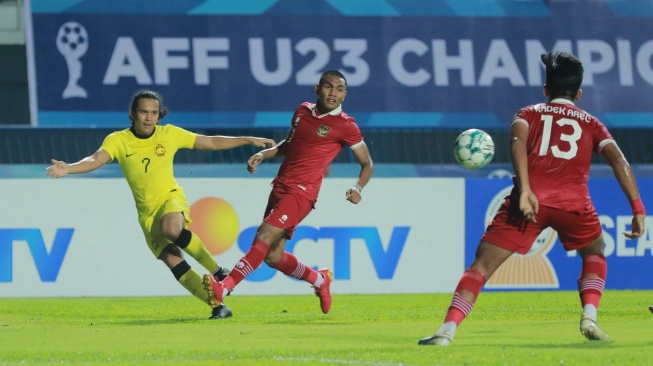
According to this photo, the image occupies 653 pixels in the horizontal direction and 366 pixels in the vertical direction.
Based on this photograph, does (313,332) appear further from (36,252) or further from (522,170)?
(36,252)

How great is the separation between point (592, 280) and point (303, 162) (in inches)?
134

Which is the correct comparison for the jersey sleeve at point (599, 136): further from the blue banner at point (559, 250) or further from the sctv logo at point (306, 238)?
the blue banner at point (559, 250)

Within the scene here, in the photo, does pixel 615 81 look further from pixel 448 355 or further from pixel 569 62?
pixel 448 355

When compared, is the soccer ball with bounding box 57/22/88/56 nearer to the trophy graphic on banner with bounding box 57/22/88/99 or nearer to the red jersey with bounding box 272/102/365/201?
the trophy graphic on banner with bounding box 57/22/88/99

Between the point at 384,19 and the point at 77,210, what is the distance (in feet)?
18.2

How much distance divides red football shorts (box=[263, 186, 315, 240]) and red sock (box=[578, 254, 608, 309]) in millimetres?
3168

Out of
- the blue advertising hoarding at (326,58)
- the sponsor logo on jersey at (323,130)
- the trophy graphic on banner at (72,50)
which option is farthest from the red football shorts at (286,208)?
the trophy graphic on banner at (72,50)

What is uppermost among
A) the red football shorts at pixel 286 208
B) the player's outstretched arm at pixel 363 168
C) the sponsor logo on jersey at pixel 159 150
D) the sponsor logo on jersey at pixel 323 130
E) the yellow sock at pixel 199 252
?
the sponsor logo on jersey at pixel 323 130

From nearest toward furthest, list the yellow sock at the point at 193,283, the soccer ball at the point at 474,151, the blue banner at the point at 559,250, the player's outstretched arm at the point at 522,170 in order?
1. the player's outstretched arm at the point at 522,170
2. the yellow sock at the point at 193,283
3. the soccer ball at the point at 474,151
4. the blue banner at the point at 559,250

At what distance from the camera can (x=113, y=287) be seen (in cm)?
1527

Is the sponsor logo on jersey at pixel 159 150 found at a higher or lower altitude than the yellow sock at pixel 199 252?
higher

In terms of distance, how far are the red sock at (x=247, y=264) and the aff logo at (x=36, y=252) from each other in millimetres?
4548

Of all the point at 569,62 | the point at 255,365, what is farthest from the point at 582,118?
the point at 255,365

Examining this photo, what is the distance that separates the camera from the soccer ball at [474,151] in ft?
41.4
